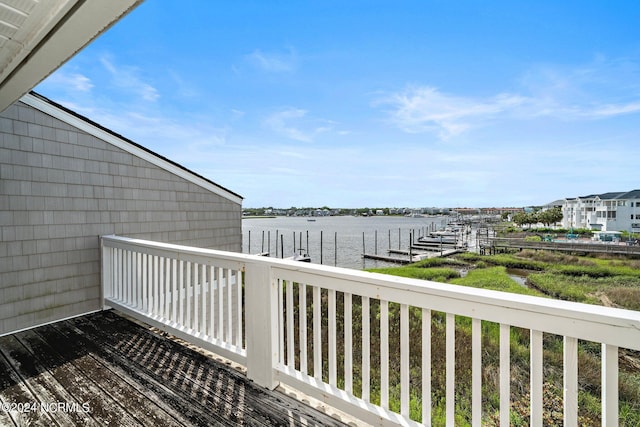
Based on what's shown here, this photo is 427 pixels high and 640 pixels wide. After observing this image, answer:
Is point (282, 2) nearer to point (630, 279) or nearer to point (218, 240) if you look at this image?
point (218, 240)

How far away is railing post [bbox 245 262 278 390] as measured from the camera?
7.13ft

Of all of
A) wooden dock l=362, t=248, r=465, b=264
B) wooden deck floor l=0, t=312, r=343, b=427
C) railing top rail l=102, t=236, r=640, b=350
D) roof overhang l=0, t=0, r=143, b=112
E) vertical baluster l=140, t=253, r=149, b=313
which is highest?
roof overhang l=0, t=0, r=143, b=112

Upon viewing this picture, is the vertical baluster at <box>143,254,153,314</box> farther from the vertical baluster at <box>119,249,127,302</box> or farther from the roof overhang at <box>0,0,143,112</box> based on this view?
the roof overhang at <box>0,0,143,112</box>

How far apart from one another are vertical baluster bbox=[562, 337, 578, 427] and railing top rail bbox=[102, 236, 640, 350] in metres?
0.08

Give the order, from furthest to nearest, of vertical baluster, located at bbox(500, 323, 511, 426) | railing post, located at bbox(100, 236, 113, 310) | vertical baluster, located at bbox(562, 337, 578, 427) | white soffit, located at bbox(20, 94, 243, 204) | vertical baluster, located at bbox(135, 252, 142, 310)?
railing post, located at bbox(100, 236, 113, 310), white soffit, located at bbox(20, 94, 243, 204), vertical baluster, located at bbox(135, 252, 142, 310), vertical baluster, located at bbox(500, 323, 511, 426), vertical baluster, located at bbox(562, 337, 578, 427)

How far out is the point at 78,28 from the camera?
157cm

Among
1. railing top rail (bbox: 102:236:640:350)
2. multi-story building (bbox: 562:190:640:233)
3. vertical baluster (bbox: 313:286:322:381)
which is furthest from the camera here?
multi-story building (bbox: 562:190:640:233)

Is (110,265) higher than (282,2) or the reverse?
the reverse

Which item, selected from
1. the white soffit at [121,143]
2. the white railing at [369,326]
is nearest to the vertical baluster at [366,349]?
the white railing at [369,326]

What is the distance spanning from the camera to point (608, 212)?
42906 mm

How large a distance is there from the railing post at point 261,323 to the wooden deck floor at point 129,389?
11cm

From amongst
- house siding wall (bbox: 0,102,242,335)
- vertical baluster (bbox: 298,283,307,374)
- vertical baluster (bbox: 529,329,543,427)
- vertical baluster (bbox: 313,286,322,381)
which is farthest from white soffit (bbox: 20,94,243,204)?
vertical baluster (bbox: 529,329,543,427)

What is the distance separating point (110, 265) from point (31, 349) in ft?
4.12

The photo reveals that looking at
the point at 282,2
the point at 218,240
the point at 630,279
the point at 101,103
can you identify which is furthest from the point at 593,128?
the point at 101,103
